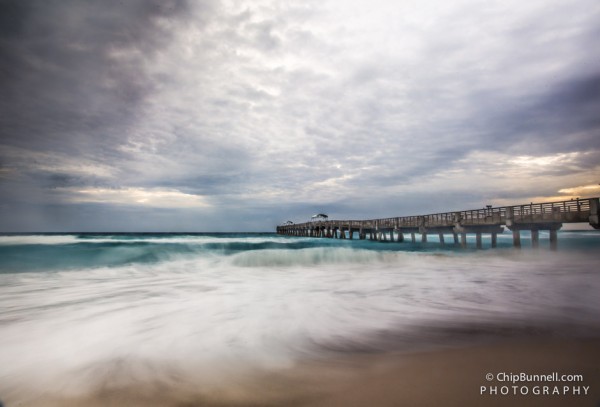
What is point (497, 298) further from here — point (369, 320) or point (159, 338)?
point (159, 338)

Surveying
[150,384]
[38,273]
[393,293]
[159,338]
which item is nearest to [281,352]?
[150,384]

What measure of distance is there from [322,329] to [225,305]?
3220mm

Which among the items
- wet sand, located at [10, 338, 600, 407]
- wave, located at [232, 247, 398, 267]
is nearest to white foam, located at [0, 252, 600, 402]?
wet sand, located at [10, 338, 600, 407]

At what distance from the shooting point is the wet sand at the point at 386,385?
117 inches

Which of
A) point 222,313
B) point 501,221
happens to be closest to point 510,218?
point 501,221

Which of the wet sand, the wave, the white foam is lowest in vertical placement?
the wave

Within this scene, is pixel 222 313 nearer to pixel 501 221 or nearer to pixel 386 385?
pixel 386 385

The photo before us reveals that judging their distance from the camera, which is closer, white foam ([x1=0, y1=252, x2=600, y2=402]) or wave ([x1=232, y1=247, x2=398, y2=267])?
white foam ([x1=0, y1=252, x2=600, y2=402])

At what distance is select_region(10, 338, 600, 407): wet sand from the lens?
2.98 m

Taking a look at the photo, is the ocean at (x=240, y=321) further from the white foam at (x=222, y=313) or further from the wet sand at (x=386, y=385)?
the wet sand at (x=386, y=385)

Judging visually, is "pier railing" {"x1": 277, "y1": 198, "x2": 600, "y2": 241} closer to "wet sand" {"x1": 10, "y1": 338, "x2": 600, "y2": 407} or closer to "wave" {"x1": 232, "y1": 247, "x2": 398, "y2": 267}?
"wave" {"x1": 232, "y1": 247, "x2": 398, "y2": 267}

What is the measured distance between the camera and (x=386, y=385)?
3311 mm

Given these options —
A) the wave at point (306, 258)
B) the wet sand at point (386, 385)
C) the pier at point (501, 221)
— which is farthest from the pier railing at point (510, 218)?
the wet sand at point (386, 385)

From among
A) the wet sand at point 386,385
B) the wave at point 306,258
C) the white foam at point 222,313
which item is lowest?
the wave at point 306,258
